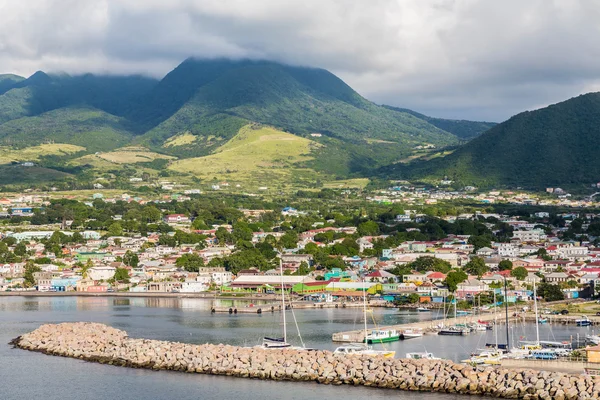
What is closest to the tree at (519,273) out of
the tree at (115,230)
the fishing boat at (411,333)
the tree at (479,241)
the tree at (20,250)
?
the tree at (479,241)

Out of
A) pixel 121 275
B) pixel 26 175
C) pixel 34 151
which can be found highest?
pixel 34 151

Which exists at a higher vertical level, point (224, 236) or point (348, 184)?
point (348, 184)

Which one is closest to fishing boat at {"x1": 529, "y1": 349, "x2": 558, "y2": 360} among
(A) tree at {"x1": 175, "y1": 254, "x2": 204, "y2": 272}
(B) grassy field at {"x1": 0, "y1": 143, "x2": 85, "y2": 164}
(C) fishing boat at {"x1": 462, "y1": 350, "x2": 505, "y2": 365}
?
(C) fishing boat at {"x1": 462, "y1": 350, "x2": 505, "y2": 365}

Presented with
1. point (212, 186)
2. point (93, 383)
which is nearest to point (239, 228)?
point (212, 186)

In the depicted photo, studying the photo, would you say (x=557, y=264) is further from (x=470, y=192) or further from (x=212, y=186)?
(x=212, y=186)

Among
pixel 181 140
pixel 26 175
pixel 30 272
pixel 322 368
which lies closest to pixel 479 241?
pixel 30 272

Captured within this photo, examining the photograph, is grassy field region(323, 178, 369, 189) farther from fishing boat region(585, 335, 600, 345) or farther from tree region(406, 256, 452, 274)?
fishing boat region(585, 335, 600, 345)

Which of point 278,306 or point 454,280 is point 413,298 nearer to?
point 454,280

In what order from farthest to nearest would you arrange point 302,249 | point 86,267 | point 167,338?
point 302,249
point 86,267
point 167,338
